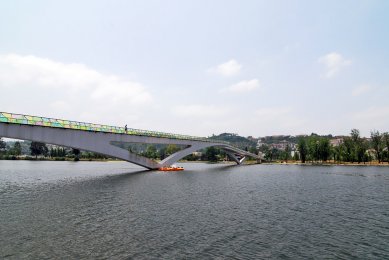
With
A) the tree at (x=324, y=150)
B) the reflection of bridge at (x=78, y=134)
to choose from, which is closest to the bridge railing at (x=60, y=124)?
the reflection of bridge at (x=78, y=134)

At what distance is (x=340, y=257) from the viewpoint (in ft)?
58.4

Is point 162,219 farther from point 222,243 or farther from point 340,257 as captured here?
point 340,257

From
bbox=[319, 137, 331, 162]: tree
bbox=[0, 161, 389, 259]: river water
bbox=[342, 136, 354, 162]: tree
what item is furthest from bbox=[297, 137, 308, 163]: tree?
bbox=[0, 161, 389, 259]: river water

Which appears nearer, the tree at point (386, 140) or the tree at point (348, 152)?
the tree at point (386, 140)

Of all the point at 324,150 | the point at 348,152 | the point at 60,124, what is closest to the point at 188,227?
the point at 60,124

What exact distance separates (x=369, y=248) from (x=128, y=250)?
1543cm

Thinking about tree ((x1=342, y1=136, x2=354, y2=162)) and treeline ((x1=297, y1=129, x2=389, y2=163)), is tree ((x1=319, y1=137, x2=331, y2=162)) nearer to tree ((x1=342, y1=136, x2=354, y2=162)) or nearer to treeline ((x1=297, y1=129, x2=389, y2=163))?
treeline ((x1=297, y1=129, x2=389, y2=163))

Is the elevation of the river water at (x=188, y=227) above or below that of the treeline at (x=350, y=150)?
below

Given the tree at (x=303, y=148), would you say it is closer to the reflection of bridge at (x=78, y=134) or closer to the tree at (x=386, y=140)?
the tree at (x=386, y=140)

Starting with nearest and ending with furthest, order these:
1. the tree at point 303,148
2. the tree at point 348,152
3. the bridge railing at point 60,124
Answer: the bridge railing at point 60,124, the tree at point 348,152, the tree at point 303,148

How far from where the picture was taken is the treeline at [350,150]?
153500mm

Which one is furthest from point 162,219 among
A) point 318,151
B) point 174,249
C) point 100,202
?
point 318,151

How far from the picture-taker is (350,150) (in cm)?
15962

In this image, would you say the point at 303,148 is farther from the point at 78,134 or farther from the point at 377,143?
the point at 78,134
